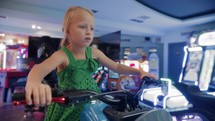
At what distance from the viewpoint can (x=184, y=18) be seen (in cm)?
621

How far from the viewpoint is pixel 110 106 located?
62 centimetres

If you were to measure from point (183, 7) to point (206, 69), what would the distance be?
2222 mm

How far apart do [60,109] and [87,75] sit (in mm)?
200

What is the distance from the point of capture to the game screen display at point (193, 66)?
382 centimetres

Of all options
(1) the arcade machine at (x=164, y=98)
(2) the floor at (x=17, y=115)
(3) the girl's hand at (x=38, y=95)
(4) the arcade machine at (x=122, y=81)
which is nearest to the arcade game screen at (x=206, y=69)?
(1) the arcade machine at (x=164, y=98)

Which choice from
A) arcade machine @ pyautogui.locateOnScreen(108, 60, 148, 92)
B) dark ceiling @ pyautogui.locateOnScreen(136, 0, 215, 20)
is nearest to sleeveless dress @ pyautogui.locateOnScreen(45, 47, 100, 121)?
arcade machine @ pyautogui.locateOnScreen(108, 60, 148, 92)

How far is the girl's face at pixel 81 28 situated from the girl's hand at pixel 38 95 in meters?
0.39

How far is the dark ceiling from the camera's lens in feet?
15.1

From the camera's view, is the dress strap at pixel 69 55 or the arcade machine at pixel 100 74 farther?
the arcade machine at pixel 100 74

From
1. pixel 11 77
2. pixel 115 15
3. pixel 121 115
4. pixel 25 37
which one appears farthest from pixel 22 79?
pixel 121 115

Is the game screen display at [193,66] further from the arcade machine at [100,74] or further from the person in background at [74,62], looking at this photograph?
the person in background at [74,62]

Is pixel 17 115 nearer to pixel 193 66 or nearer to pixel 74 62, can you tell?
pixel 74 62

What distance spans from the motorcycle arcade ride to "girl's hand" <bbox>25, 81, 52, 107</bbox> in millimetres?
24

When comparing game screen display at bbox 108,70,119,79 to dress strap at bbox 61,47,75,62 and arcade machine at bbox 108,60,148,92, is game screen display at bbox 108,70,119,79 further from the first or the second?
dress strap at bbox 61,47,75,62
